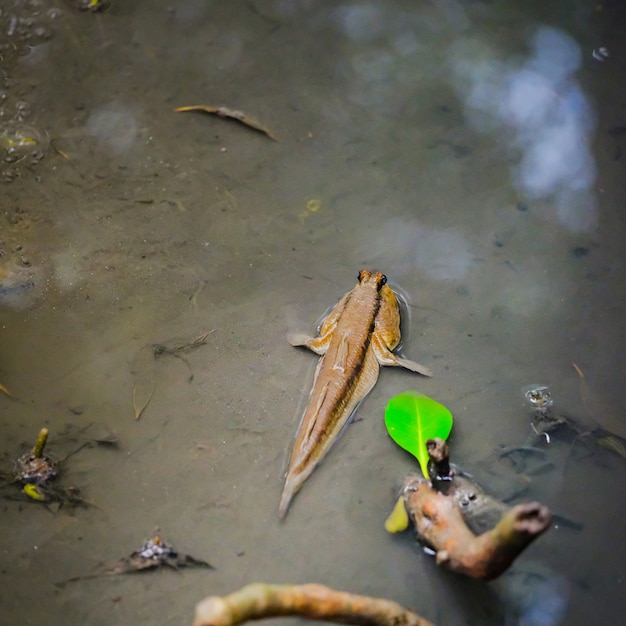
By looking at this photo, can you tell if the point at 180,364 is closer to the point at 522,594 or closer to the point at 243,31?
the point at 522,594

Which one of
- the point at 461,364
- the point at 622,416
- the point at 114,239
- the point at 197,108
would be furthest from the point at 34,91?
the point at 622,416

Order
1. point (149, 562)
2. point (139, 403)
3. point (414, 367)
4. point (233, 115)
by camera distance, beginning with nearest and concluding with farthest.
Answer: point (149, 562) < point (139, 403) < point (414, 367) < point (233, 115)

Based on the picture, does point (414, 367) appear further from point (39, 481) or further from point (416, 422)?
point (39, 481)

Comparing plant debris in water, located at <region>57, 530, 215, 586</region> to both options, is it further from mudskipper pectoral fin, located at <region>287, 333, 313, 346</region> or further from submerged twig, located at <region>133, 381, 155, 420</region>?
Result: mudskipper pectoral fin, located at <region>287, 333, 313, 346</region>

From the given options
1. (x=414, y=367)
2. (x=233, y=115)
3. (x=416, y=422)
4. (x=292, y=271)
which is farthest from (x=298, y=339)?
(x=233, y=115)

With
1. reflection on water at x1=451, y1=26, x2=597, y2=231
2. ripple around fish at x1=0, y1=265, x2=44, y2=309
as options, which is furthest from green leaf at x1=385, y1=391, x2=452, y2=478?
ripple around fish at x1=0, y1=265, x2=44, y2=309
